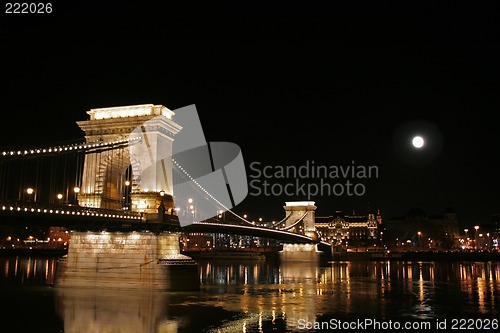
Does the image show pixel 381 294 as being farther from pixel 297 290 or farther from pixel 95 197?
pixel 95 197

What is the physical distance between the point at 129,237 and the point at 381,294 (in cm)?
1471

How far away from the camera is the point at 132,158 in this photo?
32562 mm

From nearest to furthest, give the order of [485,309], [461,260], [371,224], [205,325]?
[205,325] < [485,309] < [461,260] < [371,224]

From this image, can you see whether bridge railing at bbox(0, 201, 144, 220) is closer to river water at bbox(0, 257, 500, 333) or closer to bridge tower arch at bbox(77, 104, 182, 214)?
bridge tower arch at bbox(77, 104, 182, 214)

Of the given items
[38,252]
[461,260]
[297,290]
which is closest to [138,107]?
[297,290]

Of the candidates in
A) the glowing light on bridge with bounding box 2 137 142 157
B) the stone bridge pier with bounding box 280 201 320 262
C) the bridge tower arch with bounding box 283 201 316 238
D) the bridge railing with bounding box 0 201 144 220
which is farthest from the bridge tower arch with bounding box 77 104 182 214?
the bridge tower arch with bounding box 283 201 316 238

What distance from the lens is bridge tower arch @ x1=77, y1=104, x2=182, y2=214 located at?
1254 inches

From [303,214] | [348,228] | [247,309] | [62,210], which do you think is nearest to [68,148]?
[62,210]

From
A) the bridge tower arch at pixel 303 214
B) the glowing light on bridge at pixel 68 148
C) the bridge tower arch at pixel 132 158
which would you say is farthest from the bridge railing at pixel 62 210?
the bridge tower arch at pixel 303 214

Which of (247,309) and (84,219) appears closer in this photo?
(247,309)

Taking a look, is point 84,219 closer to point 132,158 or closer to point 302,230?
point 132,158

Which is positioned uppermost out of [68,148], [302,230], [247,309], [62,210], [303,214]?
[303,214]

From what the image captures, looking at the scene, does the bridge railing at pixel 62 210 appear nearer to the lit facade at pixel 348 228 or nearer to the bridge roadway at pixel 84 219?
the bridge roadway at pixel 84 219

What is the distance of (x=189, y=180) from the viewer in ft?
128
